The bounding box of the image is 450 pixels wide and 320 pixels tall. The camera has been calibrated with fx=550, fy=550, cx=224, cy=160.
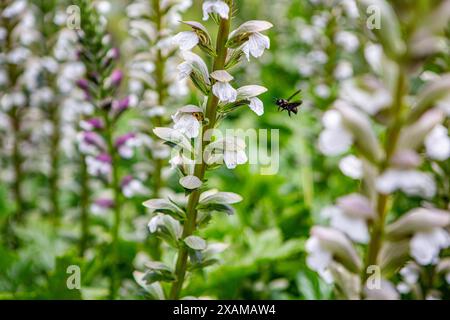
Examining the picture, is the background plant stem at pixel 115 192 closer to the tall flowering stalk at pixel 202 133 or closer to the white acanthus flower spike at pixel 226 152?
the tall flowering stalk at pixel 202 133

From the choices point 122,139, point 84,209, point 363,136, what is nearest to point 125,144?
point 122,139

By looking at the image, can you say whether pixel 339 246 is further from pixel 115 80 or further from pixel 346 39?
pixel 346 39

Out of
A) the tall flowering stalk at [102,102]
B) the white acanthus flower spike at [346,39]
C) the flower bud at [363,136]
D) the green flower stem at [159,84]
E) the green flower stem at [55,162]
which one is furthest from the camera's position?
the white acanthus flower spike at [346,39]

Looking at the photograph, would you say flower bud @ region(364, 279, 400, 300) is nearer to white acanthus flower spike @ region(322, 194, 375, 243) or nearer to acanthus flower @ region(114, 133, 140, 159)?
white acanthus flower spike @ region(322, 194, 375, 243)

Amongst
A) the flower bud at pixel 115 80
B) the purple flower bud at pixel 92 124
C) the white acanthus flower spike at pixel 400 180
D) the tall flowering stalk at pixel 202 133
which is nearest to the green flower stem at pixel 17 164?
the purple flower bud at pixel 92 124

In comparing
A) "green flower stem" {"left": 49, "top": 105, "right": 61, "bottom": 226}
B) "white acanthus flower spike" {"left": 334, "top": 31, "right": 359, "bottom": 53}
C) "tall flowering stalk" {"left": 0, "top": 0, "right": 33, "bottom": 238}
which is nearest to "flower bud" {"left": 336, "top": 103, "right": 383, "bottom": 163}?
"tall flowering stalk" {"left": 0, "top": 0, "right": 33, "bottom": 238}
